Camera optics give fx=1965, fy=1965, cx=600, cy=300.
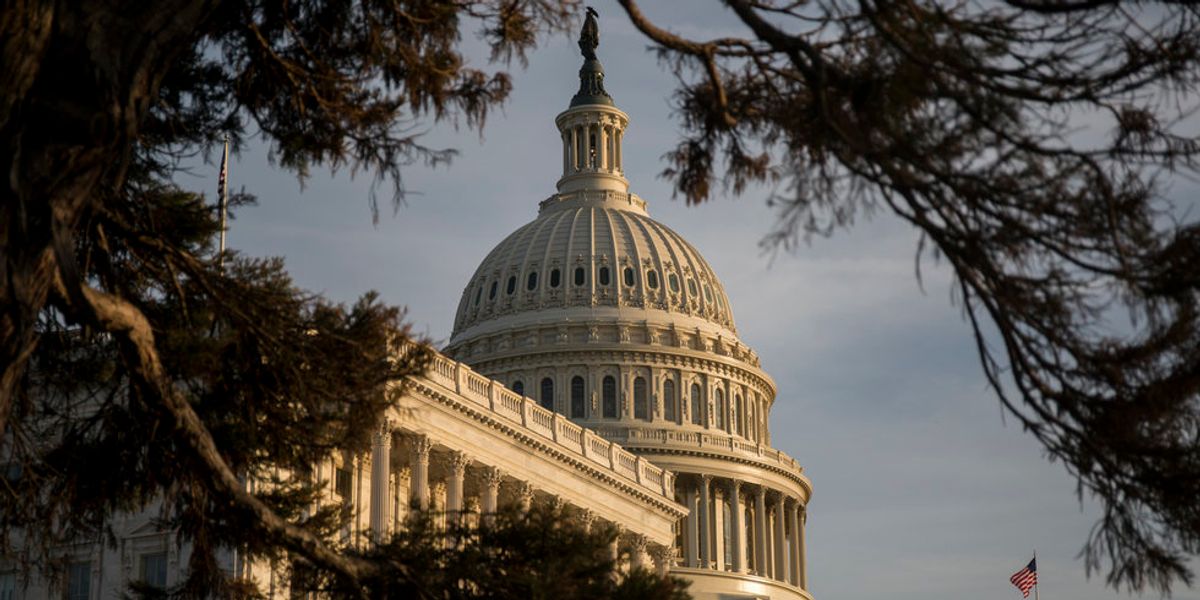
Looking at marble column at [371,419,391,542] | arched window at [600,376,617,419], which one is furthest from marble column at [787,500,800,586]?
marble column at [371,419,391,542]

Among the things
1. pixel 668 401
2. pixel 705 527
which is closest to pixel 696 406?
pixel 668 401

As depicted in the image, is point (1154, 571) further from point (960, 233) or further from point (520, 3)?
point (520, 3)

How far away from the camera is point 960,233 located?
54.4 ft

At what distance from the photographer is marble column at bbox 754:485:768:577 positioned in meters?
132

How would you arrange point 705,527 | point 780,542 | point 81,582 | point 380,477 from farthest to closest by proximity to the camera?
point 780,542 → point 705,527 → point 380,477 → point 81,582

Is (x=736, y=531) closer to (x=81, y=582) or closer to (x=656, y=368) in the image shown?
(x=656, y=368)

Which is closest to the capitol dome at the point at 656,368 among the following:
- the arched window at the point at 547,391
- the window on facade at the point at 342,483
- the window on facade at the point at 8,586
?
the arched window at the point at 547,391

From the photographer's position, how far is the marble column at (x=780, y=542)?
134 meters

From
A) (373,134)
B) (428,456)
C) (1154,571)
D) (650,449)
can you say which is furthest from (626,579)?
(650,449)

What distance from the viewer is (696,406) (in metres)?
133

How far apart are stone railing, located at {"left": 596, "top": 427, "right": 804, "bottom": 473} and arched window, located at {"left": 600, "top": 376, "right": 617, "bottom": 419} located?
2.60 metres

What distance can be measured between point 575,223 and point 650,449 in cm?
2360

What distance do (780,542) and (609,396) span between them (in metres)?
15.8

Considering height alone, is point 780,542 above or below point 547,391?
below
